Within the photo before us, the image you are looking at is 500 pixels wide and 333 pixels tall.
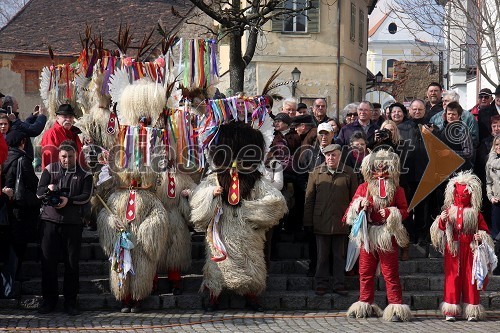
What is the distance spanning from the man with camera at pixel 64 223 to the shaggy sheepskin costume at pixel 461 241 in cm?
377

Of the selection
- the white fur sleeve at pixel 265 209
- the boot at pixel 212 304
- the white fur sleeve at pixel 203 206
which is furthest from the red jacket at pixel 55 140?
the boot at pixel 212 304

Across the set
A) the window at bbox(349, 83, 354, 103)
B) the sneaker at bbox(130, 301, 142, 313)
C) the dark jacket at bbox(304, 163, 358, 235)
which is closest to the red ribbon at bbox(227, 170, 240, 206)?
the dark jacket at bbox(304, 163, 358, 235)

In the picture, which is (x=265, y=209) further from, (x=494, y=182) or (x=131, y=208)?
(x=494, y=182)

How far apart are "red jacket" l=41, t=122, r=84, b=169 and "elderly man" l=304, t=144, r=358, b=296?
9.00 feet

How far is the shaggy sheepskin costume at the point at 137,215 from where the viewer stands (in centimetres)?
916

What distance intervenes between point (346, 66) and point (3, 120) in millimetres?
19241

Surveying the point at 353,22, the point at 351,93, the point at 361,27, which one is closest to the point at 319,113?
the point at 351,93

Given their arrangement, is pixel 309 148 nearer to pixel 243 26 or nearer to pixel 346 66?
pixel 243 26

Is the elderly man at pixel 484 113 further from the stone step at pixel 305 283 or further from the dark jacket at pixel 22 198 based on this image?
the dark jacket at pixel 22 198

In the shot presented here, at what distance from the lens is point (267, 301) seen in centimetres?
953

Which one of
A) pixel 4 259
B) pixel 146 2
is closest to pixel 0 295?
pixel 4 259

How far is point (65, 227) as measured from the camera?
9094mm

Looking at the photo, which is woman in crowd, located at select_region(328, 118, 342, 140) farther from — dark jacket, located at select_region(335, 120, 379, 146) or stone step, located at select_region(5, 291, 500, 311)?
stone step, located at select_region(5, 291, 500, 311)

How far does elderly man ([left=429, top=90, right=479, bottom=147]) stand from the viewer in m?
10.8
